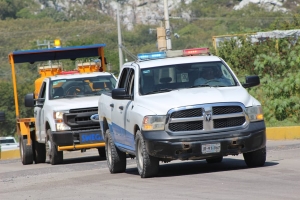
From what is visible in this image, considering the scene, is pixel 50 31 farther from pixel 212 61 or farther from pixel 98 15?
pixel 212 61

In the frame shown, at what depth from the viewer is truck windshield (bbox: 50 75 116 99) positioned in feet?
67.5

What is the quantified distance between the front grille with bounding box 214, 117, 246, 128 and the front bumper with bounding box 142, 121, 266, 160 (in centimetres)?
13

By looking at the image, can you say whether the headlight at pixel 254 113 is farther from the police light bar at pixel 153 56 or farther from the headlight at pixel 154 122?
the police light bar at pixel 153 56

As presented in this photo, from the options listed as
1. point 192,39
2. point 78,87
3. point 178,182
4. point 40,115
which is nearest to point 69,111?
point 78,87

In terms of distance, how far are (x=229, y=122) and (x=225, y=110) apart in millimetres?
195

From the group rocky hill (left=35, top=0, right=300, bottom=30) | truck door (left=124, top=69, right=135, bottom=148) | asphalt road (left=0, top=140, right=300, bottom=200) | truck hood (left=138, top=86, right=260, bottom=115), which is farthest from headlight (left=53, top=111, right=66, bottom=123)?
rocky hill (left=35, top=0, right=300, bottom=30)

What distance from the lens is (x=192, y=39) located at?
11219cm

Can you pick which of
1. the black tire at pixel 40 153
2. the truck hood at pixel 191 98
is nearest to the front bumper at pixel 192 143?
the truck hood at pixel 191 98

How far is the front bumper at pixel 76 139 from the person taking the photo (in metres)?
19.5

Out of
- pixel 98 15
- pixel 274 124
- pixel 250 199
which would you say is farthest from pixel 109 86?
pixel 98 15

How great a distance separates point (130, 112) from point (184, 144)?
4.63 feet

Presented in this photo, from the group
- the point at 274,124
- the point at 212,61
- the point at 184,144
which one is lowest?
the point at 274,124

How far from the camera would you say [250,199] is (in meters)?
10.2

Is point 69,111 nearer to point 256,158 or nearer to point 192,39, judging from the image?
point 256,158
